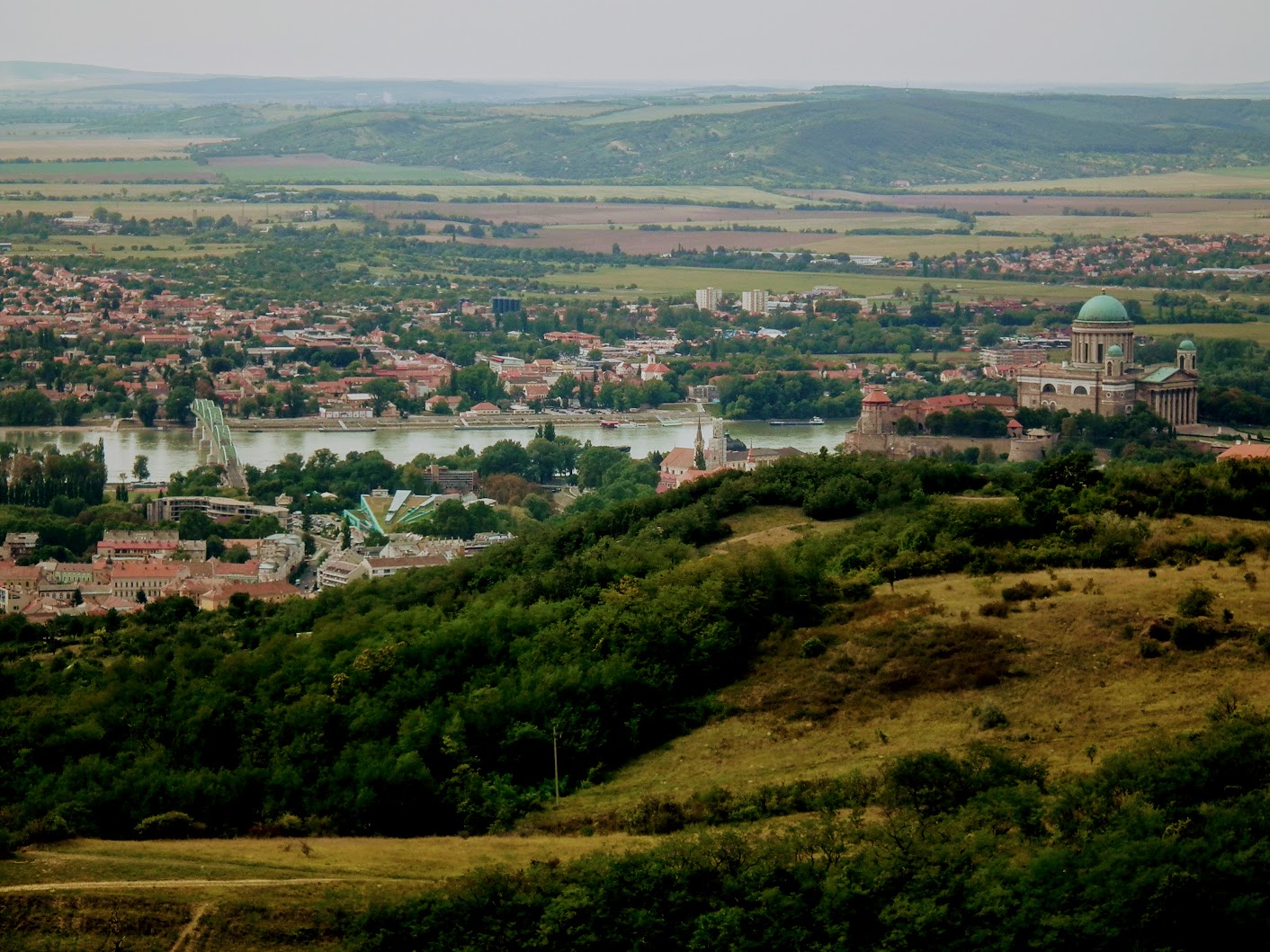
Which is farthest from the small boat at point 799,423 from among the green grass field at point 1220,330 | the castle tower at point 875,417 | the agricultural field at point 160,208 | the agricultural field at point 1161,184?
the agricultural field at point 1161,184

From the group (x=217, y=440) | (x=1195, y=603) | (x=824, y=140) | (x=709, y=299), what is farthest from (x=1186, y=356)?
(x=824, y=140)

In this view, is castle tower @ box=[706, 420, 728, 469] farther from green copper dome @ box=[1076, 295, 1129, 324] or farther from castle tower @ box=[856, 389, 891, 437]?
green copper dome @ box=[1076, 295, 1129, 324]

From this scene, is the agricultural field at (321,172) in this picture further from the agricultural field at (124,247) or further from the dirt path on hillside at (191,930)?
the dirt path on hillside at (191,930)

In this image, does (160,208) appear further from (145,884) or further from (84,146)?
(145,884)

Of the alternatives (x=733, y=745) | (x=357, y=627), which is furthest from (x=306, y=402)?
(x=733, y=745)

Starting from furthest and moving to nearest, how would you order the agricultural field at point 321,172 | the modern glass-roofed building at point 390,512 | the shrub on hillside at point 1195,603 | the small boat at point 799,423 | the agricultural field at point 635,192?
the agricultural field at point 321,172
the agricultural field at point 635,192
the small boat at point 799,423
the modern glass-roofed building at point 390,512
the shrub on hillside at point 1195,603

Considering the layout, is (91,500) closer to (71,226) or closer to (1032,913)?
(1032,913)

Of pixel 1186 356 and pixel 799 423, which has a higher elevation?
pixel 1186 356
